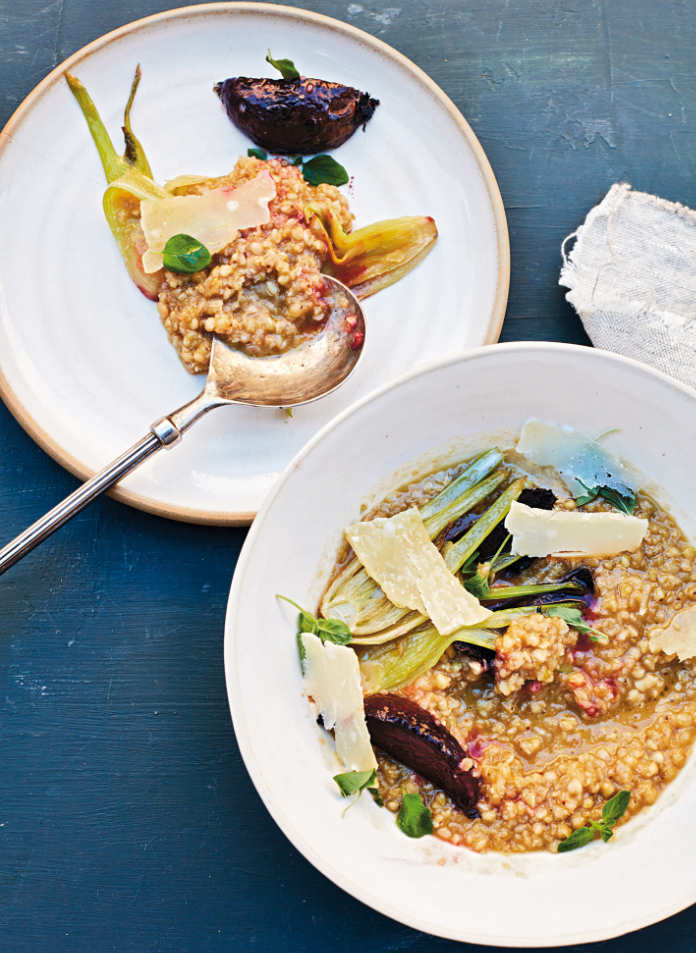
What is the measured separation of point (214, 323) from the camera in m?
2.16

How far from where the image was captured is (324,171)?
7.74 feet

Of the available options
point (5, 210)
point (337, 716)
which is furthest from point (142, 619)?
point (5, 210)

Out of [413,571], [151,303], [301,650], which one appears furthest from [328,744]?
[151,303]

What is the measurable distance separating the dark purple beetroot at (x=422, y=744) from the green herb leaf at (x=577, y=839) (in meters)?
0.24

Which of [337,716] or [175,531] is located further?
[175,531]

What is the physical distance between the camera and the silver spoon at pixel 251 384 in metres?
2.17

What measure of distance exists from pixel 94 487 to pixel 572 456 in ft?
4.35

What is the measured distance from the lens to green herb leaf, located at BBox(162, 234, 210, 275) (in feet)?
7.07

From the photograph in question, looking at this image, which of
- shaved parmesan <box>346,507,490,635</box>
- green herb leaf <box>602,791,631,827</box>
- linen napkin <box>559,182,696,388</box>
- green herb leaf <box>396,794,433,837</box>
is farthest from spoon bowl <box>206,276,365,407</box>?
green herb leaf <box>602,791,631,827</box>

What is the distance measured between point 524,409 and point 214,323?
34.7 inches

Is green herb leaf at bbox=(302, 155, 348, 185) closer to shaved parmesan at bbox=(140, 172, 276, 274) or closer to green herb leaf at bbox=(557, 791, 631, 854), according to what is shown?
shaved parmesan at bbox=(140, 172, 276, 274)

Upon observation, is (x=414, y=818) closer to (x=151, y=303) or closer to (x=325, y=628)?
(x=325, y=628)

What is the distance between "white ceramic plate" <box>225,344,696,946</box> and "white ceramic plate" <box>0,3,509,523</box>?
0.28m

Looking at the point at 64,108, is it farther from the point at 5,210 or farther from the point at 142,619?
the point at 142,619
